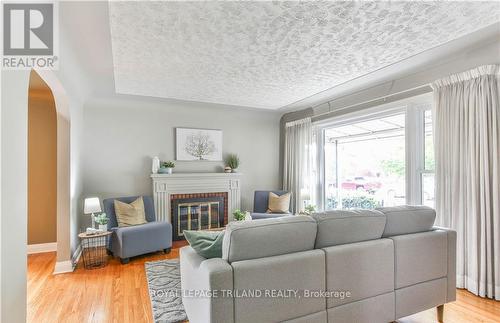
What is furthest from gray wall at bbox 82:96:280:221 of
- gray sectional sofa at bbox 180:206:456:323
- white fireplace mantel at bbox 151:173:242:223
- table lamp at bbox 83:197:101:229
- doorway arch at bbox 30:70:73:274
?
gray sectional sofa at bbox 180:206:456:323

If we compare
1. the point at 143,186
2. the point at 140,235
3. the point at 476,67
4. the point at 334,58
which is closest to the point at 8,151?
the point at 140,235

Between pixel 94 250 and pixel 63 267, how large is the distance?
815 mm

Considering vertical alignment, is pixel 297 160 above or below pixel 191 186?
above

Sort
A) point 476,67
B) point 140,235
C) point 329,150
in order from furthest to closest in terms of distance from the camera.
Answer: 1. point 329,150
2. point 140,235
3. point 476,67

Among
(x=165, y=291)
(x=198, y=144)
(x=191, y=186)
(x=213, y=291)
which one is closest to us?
(x=213, y=291)

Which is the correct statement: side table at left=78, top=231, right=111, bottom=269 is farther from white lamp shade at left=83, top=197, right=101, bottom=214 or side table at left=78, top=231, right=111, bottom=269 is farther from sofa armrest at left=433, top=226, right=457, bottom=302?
sofa armrest at left=433, top=226, right=457, bottom=302

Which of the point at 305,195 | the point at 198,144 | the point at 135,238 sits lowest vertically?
the point at 135,238

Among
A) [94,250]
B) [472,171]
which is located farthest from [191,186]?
[472,171]

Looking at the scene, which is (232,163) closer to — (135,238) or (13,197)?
(135,238)

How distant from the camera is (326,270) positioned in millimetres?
1752

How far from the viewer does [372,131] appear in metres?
4.34

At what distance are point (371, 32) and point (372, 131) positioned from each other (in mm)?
2391

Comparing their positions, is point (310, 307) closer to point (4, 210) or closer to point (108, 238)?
point (4, 210)

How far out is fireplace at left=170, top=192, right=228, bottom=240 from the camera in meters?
4.84
